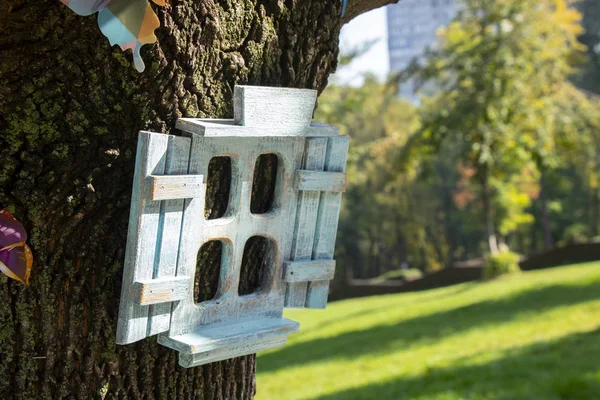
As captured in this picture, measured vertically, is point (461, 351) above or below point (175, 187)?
below

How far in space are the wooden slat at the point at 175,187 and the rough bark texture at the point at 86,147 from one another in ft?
0.37

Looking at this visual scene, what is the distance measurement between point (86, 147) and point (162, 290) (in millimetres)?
401

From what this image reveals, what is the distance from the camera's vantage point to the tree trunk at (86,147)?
5.40ft

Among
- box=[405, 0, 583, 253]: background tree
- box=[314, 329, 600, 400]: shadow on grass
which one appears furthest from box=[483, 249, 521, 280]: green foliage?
box=[314, 329, 600, 400]: shadow on grass

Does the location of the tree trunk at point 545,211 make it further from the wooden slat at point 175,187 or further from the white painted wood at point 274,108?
the wooden slat at point 175,187

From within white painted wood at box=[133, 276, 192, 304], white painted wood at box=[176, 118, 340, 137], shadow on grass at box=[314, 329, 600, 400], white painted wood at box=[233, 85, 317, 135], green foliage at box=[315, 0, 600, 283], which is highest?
green foliage at box=[315, 0, 600, 283]

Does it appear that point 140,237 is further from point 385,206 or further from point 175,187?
point 385,206

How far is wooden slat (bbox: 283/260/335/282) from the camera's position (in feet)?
6.89

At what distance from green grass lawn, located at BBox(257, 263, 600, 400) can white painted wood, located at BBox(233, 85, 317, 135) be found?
11.1ft

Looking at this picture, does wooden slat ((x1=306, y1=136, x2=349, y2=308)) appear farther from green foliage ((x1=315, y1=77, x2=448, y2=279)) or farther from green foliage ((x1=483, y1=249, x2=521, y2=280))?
green foliage ((x1=315, y1=77, x2=448, y2=279))

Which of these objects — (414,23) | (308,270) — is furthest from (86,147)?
(414,23)

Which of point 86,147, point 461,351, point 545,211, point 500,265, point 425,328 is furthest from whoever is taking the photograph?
point 545,211

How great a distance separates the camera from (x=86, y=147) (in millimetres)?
1716

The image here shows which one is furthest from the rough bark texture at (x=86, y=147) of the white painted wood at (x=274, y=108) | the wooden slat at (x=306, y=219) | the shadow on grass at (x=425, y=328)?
the shadow on grass at (x=425, y=328)
